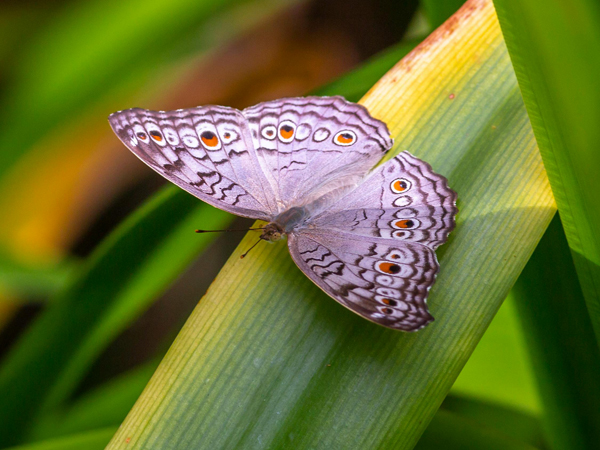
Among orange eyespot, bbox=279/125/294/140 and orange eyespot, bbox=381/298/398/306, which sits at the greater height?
orange eyespot, bbox=279/125/294/140

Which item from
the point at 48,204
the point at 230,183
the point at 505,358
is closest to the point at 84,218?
the point at 48,204

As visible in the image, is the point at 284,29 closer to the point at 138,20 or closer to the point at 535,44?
the point at 138,20

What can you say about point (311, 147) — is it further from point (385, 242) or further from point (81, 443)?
point (81, 443)

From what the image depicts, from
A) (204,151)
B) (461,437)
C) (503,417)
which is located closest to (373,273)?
(461,437)

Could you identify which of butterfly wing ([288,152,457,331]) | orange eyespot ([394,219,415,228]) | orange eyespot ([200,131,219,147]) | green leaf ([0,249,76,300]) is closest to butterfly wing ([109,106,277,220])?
orange eyespot ([200,131,219,147])

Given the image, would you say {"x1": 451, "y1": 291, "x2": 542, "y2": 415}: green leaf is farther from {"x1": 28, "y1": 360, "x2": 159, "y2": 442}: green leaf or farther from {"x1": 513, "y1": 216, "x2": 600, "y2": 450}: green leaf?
{"x1": 28, "y1": 360, "x2": 159, "y2": 442}: green leaf
